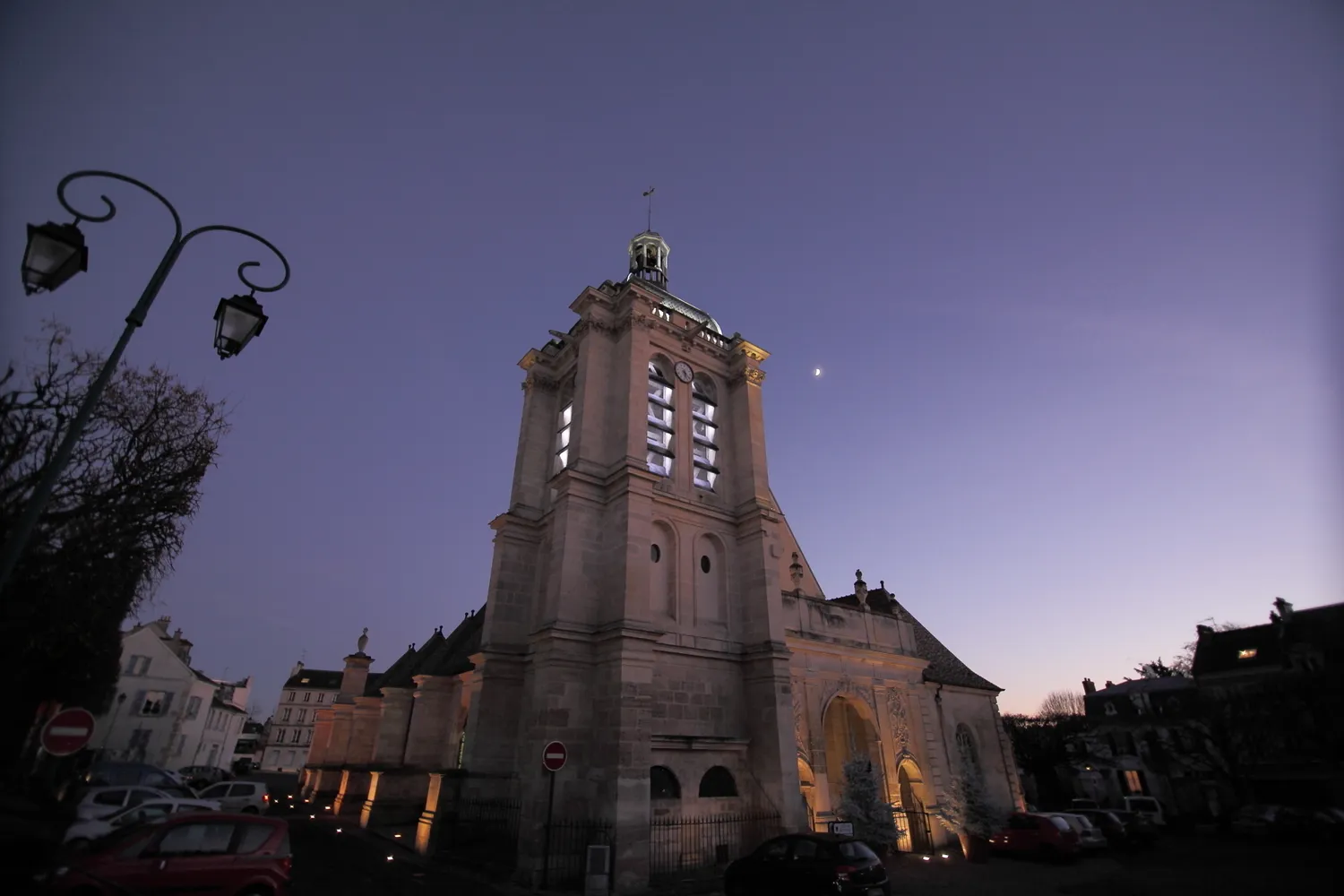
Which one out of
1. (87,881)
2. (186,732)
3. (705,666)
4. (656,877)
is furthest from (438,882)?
(186,732)

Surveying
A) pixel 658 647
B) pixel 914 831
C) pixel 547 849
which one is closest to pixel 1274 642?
pixel 914 831

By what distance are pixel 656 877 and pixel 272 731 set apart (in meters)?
86.9

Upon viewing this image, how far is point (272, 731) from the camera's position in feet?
256

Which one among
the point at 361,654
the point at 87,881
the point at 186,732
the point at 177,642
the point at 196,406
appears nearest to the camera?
the point at 87,881

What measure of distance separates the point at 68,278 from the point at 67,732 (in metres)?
5.82

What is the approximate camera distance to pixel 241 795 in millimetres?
21422

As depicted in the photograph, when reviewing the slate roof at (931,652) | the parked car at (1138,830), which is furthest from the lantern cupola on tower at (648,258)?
the parked car at (1138,830)

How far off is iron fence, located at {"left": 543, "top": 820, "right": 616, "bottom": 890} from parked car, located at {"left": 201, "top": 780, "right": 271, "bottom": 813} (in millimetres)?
14062

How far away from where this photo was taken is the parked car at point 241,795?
21.0 meters

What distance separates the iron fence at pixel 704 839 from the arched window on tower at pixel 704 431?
34.2 ft

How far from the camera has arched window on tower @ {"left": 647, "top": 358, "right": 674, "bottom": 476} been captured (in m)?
20.8

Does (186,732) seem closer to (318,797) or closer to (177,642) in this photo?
(177,642)

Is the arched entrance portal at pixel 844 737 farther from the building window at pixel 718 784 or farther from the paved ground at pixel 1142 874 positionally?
the building window at pixel 718 784

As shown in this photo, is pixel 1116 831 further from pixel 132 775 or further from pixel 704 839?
pixel 132 775
